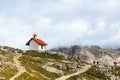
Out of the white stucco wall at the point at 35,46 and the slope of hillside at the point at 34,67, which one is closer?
the slope of hillside at the point at 34,67

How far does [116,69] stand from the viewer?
17050cm

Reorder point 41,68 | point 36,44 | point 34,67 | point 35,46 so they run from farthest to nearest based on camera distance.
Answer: point 35,46 < point 36,44 < point 41,68 < point 34,67

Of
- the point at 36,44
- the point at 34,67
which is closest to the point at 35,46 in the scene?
the point at 36,44

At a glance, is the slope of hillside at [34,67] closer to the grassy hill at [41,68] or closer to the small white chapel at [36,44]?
the grassy hill at [41,68]

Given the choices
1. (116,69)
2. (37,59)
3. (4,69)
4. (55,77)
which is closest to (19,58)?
(37,59)

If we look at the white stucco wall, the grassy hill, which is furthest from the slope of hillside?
the white stucco wall

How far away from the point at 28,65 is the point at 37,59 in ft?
57.0

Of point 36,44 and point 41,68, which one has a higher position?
point 36,44

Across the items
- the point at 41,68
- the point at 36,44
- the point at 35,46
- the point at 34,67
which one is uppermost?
the point at 36,44

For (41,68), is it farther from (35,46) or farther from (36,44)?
(35,46)

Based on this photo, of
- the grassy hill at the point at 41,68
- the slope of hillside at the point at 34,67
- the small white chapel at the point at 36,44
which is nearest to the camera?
the slope of hillside at the point at 34,67

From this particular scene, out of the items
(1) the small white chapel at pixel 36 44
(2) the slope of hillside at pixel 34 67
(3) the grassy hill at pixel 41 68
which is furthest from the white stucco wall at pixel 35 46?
(2) the slope of hillside at pixel 34 67

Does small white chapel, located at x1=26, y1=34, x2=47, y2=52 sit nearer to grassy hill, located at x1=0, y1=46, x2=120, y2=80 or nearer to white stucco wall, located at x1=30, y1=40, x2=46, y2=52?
white stucco wall, located at x1=30, y1=40, x2=46, y2=52

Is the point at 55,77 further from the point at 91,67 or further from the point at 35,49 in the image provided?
the point at 35,49
